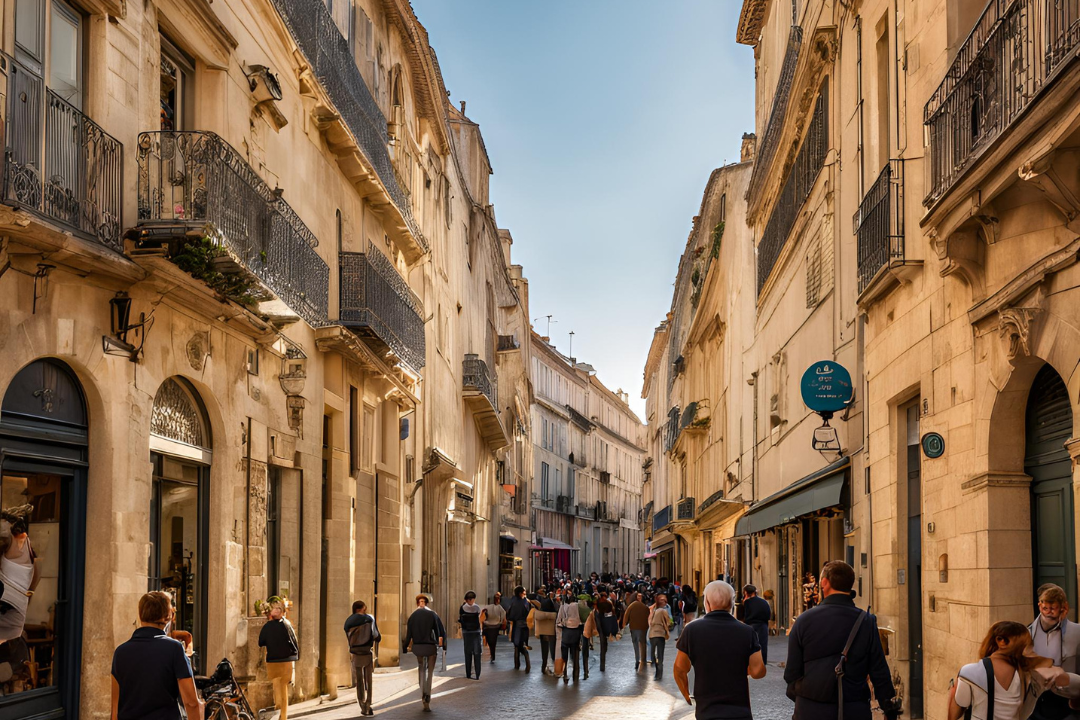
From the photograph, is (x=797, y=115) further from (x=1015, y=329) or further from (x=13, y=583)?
(x=13, y=583)

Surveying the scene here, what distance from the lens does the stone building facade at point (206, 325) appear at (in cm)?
1017

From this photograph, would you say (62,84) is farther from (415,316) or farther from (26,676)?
(415,316)

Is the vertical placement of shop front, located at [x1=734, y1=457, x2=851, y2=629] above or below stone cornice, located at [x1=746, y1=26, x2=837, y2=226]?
below

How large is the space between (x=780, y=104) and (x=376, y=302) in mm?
8574

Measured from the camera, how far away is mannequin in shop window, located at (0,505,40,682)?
8945 millimetres

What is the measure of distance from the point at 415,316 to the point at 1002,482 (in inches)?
624

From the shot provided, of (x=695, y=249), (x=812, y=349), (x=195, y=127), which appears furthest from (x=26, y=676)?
(x=695, y=249)

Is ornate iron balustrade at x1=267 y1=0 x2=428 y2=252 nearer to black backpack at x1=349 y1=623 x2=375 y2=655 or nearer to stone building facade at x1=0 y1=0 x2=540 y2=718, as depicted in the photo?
stone building facade at x1=0 y1=0 x2=540 y2=718

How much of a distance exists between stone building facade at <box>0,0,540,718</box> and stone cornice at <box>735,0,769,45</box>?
27.5 feet

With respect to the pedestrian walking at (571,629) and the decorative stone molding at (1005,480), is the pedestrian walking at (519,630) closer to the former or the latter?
the pedestrian walking at (571,629)

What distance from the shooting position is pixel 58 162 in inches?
396

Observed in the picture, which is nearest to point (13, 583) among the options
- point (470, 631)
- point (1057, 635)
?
point (1057, 635)

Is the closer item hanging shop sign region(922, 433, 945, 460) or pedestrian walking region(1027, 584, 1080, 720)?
pedestrian walking region(1027, 584, 1080, 720)

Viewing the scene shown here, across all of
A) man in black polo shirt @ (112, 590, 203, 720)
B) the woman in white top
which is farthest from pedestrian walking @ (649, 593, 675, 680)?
the woman in white top
